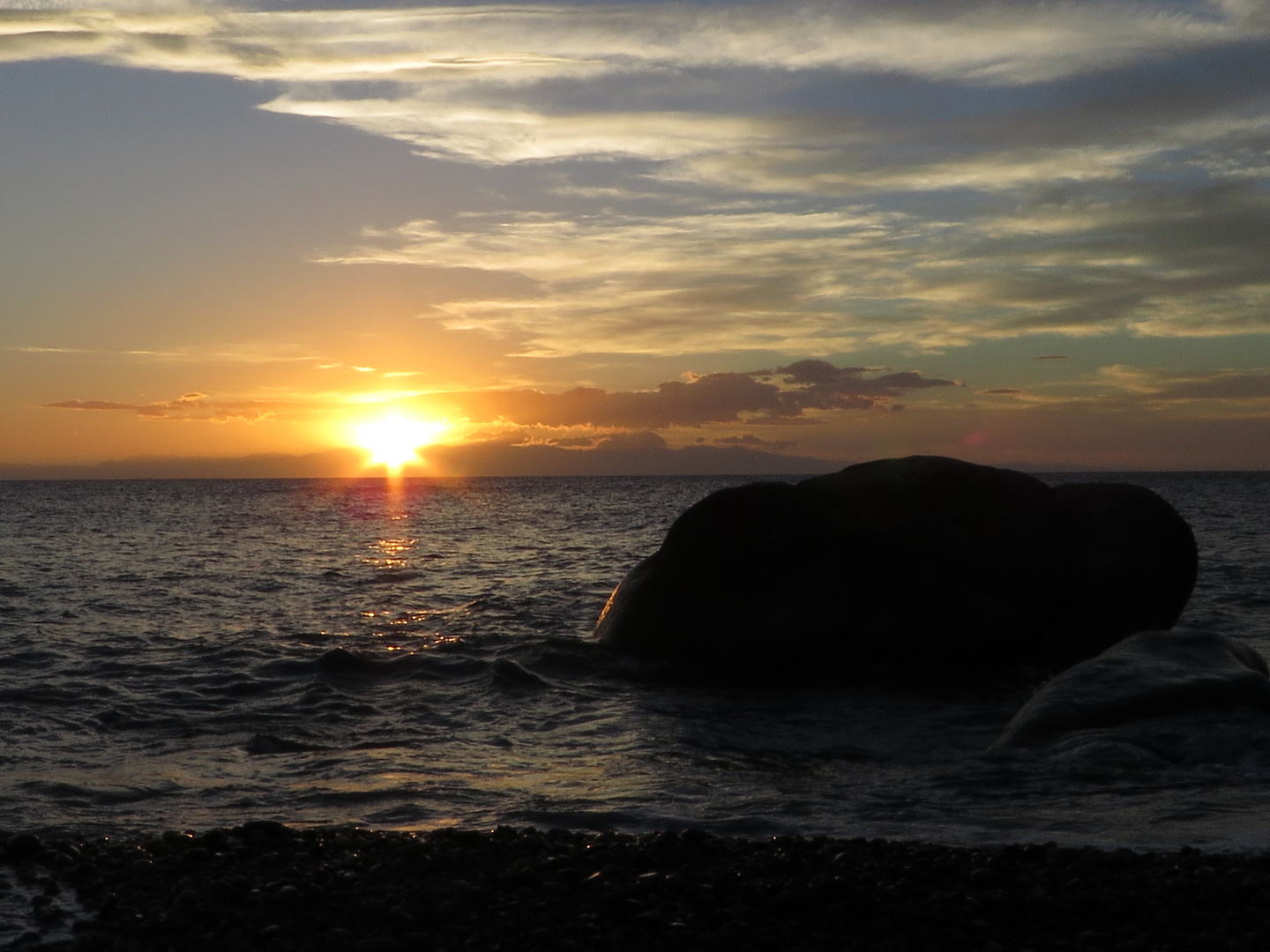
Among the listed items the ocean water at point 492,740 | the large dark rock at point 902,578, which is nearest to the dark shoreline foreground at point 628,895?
the ocean water at point 492,740

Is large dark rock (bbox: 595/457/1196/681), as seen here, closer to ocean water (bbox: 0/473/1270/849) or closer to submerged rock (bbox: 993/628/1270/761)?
ocean water (bbox: 0/473/1270/849)

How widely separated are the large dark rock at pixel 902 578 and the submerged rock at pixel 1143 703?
3.69 metres

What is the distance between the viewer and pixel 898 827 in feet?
24.7

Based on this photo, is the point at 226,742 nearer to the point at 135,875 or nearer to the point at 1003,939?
the point at 135,875

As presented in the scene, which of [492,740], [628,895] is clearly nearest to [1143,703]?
[492,740]

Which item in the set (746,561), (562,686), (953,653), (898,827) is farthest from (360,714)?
(953,653)

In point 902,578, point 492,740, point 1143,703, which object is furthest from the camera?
point 902,578

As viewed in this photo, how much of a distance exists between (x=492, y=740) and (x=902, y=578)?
6520 mm

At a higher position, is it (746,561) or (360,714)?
(746,561)

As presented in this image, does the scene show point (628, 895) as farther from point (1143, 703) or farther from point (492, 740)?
point (1143, 703)

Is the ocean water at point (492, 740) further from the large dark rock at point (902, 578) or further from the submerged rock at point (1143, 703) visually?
the large dark rock at point (902, 578)

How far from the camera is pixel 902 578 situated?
582 inches

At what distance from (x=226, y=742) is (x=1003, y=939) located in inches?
306

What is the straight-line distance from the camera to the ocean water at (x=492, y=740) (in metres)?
7.93
